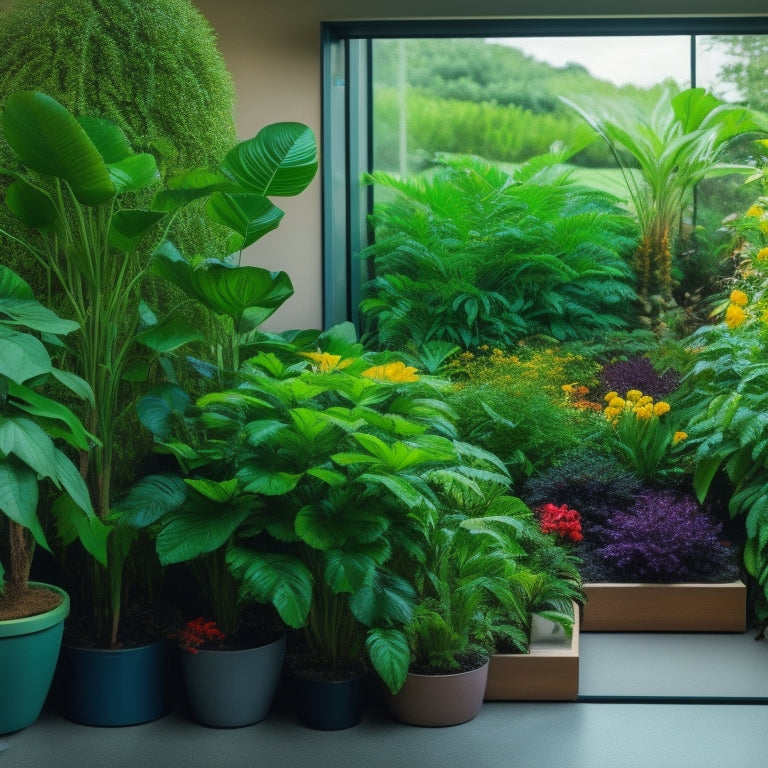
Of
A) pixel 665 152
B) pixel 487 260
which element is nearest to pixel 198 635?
pixel 487 260

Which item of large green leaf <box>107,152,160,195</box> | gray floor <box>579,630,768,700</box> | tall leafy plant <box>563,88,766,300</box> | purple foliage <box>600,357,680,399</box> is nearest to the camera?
large green leaf <box>107,152,160,195</box>

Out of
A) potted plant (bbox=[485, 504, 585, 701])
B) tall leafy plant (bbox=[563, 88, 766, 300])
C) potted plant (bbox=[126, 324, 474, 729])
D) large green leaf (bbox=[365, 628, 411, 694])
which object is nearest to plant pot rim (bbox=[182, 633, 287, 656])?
potted plant (bbox=[126, 324, 474, 729])

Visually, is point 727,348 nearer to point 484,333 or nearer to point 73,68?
point 484,333

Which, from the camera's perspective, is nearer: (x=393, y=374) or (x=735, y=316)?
(x=393, y=374)

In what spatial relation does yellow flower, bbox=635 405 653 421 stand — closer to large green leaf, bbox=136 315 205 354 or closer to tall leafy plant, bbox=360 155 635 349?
tall leafy plant, bbox=360 155 635 349

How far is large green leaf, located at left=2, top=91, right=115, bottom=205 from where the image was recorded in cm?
265

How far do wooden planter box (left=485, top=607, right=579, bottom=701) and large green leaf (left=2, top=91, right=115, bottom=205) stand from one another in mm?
1995

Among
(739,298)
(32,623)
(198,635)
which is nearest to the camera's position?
(32,623)

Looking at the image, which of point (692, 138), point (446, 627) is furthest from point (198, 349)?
point (692, 138)

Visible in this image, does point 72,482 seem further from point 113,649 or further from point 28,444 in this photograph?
point 113,649

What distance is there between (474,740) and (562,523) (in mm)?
1130

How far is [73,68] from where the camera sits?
3312 mm

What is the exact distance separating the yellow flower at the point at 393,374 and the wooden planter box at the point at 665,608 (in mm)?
1238

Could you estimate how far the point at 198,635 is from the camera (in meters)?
2.98
